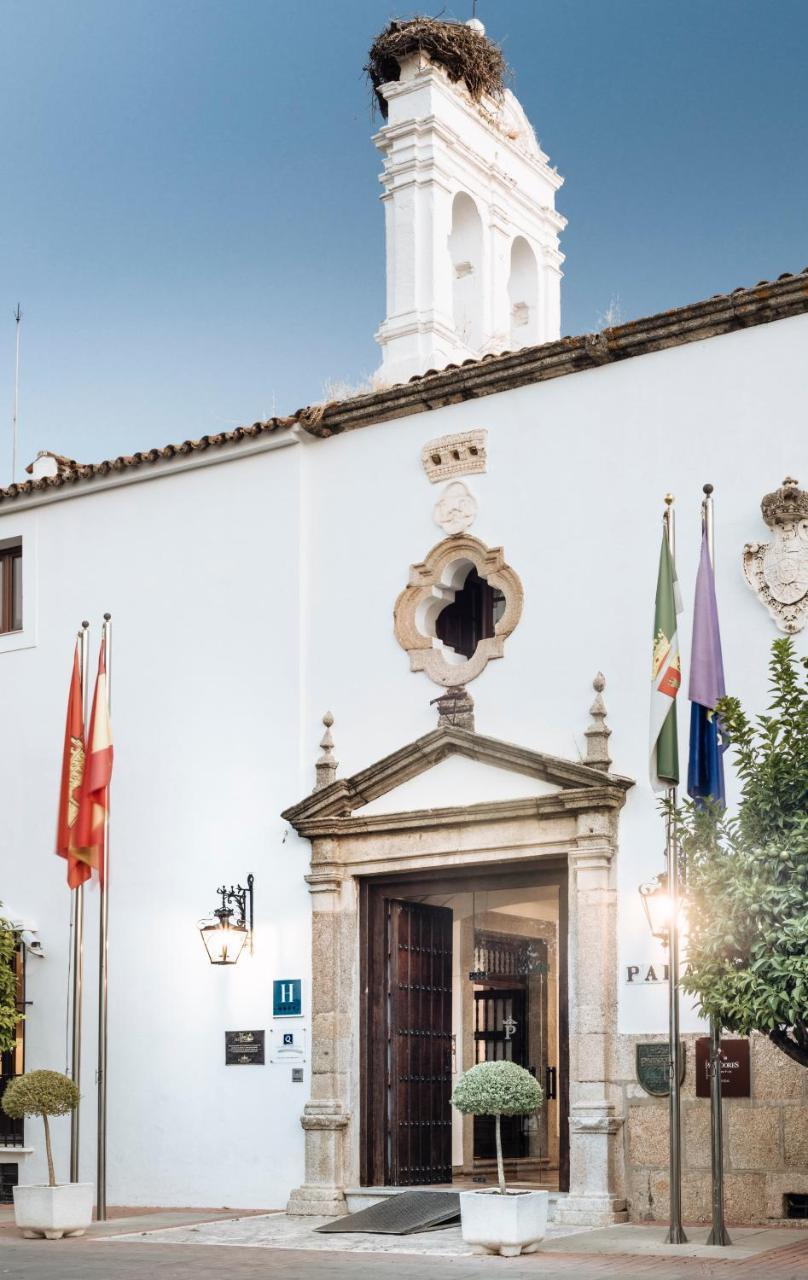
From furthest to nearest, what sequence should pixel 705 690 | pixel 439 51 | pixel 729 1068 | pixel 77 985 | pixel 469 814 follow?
pixel 439 51, pixel 77 985, pixel 469 814, pixel 729 1068, pixel 705 690

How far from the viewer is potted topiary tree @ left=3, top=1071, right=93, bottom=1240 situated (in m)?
13.4

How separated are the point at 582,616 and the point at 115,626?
5.11 m

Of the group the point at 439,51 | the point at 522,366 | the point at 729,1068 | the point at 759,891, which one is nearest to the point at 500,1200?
the point at 729,1068

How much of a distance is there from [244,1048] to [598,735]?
4.31 m

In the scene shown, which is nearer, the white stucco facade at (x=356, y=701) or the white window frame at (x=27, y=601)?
the white stucco facade at (x=356, y=701)

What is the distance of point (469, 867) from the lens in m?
14.5

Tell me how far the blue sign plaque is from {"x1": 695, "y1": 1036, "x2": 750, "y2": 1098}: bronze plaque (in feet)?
12.2

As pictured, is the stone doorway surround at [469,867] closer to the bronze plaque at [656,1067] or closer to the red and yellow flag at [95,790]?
the bronze plaque at [656,1067]

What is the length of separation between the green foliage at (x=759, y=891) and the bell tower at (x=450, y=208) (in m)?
11.9

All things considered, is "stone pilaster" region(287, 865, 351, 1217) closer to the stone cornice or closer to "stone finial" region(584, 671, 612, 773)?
the stone cornice

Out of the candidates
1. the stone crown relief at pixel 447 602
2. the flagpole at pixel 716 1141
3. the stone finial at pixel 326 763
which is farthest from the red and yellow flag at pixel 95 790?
the flagpole at pixel 716 1141

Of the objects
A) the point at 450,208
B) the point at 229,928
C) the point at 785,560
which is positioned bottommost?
the point at 229,928

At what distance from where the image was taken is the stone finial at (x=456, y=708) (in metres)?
14.6

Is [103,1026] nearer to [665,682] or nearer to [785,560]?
[665,682]
